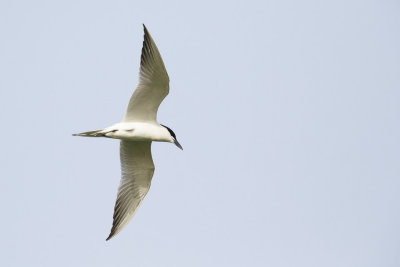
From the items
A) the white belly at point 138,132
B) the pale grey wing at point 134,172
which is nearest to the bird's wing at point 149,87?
the white belly at point 138,132

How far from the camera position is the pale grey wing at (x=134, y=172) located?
11.9m

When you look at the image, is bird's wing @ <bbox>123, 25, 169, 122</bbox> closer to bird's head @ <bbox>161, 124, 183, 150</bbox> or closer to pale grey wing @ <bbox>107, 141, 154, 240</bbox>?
bird's head @ <bbox>161, 124, 183, 150</bbox>

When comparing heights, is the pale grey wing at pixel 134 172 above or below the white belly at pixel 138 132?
below

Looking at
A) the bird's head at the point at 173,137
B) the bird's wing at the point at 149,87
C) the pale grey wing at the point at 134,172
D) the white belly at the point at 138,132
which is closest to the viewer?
the bird's wing at the point at 149,87

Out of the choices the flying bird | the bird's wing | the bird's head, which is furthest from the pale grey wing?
the bird's wing

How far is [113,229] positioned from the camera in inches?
450

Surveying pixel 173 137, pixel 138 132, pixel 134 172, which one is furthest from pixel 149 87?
pixel 134 172

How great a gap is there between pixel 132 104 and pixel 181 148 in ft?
4.01

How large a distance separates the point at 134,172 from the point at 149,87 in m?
1.95

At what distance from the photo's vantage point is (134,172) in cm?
1214

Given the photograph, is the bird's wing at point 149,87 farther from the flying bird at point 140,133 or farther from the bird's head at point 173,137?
the bird's head at point 173,137

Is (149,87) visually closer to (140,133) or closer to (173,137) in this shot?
(140,133)

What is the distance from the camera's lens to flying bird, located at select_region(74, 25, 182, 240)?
421 inches

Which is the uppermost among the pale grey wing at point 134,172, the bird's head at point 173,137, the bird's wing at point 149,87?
the bird's wing at point 149,87
